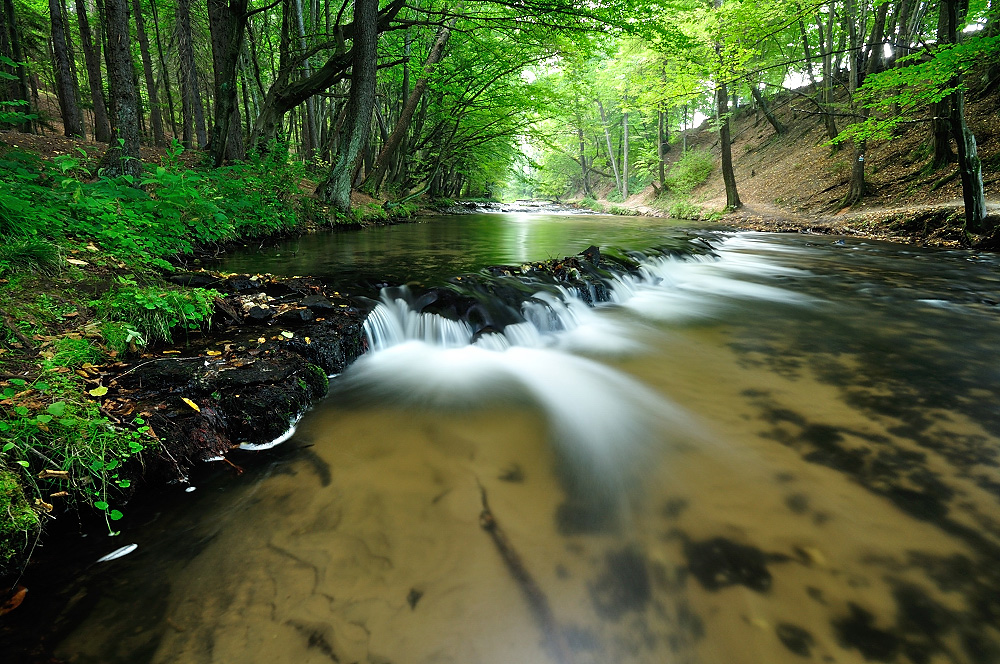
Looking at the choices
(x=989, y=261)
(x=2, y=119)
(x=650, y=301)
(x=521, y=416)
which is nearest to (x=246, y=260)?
(x=2, y=119)

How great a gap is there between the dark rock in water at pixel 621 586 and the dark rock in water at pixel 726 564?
0.23 meters

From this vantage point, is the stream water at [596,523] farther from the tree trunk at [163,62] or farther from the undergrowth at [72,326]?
the tree trunk at [163,62]

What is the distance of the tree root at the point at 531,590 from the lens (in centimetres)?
151

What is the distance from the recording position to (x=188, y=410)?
2.31m

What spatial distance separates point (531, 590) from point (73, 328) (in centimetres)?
303

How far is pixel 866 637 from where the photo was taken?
59.8 inches

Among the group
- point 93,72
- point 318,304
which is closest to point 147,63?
point 93,72

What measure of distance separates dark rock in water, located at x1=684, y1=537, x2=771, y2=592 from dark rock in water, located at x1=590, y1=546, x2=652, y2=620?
0.76 ft

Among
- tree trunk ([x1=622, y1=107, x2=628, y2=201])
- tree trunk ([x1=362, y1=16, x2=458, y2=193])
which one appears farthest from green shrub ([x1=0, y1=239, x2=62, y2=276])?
tree trunk ([x1=622, y1=107, x2=628, y2=201])

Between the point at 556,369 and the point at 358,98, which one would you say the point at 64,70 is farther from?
the point at 556,369

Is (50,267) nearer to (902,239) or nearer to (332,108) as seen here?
(902,239)

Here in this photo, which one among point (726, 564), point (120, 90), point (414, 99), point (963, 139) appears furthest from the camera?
point (414, 99)

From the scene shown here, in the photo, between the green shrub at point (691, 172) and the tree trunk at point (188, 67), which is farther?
the green shrub at point (691, 172)

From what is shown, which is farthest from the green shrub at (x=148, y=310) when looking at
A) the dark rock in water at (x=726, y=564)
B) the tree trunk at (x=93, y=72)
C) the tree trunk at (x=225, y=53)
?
the tree trunk at (x=93, y=72)
